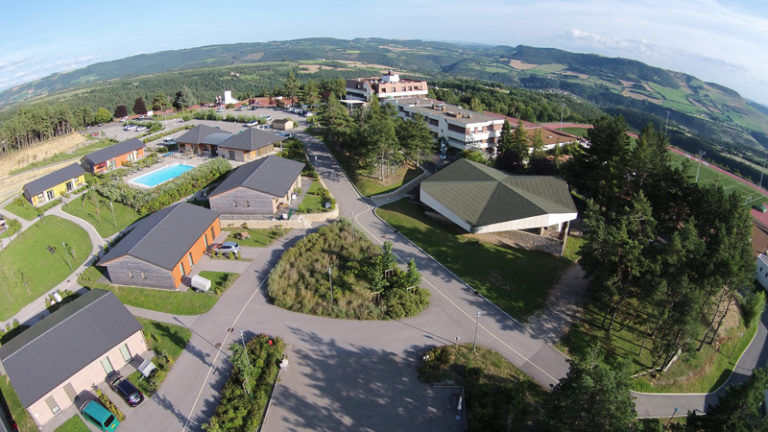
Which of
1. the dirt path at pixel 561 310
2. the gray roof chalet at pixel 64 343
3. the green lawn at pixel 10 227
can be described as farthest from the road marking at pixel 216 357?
the green lawn at pixel 10 227

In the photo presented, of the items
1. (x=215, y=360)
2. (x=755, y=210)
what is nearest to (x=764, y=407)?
(x=215, y=360)

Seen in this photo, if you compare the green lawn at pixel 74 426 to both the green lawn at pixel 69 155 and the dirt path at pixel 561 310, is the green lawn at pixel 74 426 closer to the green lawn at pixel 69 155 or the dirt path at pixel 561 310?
the dirt path at pixel 561 310

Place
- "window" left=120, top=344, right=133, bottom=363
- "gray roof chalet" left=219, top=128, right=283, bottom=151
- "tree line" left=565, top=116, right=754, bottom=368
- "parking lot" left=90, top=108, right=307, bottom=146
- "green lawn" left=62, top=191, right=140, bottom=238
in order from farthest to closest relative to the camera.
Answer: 1. "parking lot" left=90, top=108, right=307, bottom=146
2. "gray roof chalet" left=219, top=128, right=283, bottom=151
3. "green lawn" left=62, top=191, right=140, bottom=238
4. "window" left=120, top=344, right=133, bottom=363
5. "tree line" left=565, top=116, right=754, bottom=368

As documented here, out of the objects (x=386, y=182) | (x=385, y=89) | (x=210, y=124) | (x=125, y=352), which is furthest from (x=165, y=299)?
(x=385, y=89)

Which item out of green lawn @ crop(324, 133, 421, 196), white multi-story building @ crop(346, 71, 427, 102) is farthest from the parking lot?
green lawn @ crop(324, 133, 421, 196)

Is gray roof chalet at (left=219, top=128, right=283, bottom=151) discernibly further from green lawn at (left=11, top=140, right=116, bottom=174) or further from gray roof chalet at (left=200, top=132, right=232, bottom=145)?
green lawn at (left=11, top=140, right=116, bottom=174)

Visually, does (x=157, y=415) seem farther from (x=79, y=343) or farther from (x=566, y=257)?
(x=566, y=257)

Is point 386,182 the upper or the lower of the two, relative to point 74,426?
upper

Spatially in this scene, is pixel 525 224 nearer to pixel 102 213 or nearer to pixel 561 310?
pixel 561 310
